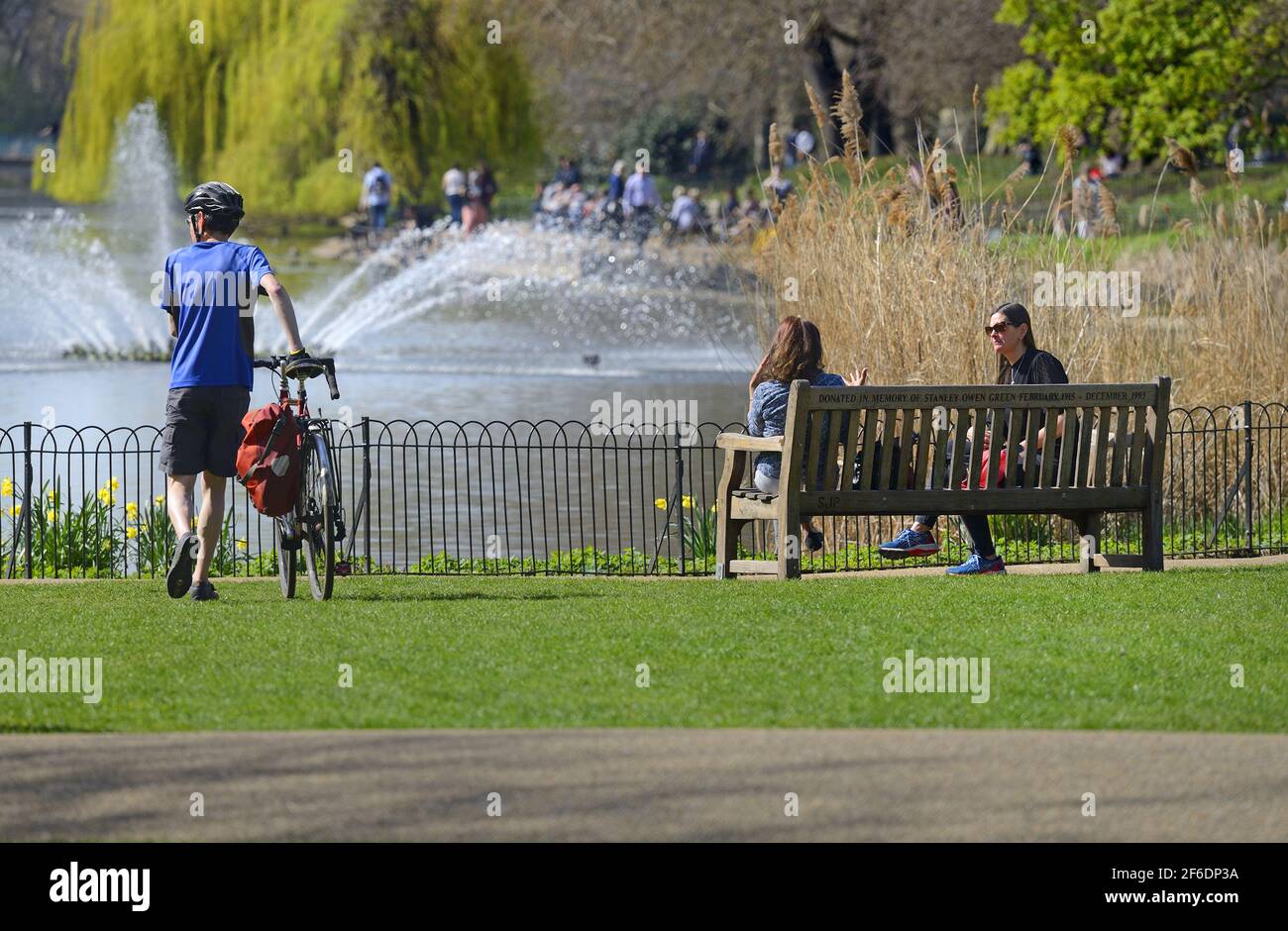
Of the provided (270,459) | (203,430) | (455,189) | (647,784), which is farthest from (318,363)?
(455,189)

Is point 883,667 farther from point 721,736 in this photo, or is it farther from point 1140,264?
point 1140,264

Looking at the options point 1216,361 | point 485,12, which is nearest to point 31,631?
point 1216,361

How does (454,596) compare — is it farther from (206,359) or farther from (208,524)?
(206,359)

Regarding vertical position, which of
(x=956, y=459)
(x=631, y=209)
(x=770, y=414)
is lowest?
(x=956, y=459)

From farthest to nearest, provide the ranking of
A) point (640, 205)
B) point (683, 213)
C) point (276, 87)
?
point (640, 205) < point (683, 213) < point (276, 87)

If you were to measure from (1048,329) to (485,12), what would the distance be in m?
31.4

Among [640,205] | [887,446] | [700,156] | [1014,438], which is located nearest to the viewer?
[887,446]

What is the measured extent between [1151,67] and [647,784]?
3369cm

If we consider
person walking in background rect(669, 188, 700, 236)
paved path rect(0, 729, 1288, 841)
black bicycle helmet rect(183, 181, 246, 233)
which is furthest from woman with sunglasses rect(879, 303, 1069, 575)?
person walking in background rect(669, 188, 700, 236)

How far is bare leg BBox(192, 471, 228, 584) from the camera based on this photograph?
8.97 m

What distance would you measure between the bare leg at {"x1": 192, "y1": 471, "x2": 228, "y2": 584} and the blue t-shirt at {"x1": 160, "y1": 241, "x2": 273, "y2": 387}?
473 millimetres

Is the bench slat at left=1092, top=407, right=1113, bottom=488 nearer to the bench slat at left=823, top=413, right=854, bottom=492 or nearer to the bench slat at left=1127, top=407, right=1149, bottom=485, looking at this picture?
the bench slat at left=1127, top=407, right=1149, bottom=485

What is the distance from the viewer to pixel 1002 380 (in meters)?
10.1

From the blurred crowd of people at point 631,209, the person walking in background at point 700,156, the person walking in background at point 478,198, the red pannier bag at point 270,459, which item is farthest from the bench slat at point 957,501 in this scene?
the person walking in background at point 700,156
